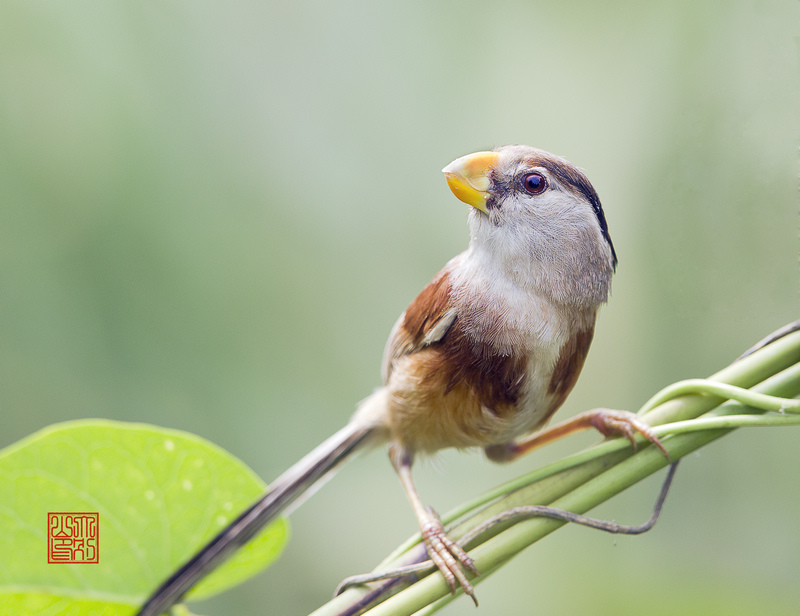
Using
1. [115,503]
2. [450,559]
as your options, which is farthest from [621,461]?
[115,503]

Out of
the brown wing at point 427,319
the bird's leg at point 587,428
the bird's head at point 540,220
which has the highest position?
the bird's head at point 540,220

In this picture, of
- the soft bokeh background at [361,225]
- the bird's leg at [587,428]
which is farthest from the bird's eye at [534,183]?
the bird's leg at [587,428]

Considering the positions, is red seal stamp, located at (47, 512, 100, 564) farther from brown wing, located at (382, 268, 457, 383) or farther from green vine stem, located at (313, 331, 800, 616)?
brown wing, located at (382, 268, 457, 383)

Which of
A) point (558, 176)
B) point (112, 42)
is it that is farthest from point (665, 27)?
point (112, 42)

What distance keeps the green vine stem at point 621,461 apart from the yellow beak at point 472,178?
269 millimetres

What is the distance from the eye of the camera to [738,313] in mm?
785

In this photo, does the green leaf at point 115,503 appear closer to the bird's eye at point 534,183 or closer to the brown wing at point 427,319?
the brown wing at point 427,319

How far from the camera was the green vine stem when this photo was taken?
0.55 metres

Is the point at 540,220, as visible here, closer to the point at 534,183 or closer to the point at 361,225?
the point at 534,183

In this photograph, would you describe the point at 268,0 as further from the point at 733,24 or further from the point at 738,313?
the point at 738,313

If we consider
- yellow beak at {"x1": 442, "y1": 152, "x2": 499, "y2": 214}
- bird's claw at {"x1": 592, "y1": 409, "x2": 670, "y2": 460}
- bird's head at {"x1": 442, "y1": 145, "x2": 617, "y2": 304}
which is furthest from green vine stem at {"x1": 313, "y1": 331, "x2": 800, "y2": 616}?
yellow beak at {"x1": 442, "y1": 152, "x2": 499, "y2": 214}

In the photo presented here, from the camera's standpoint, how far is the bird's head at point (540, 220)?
59 cm

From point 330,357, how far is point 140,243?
467 millimetres

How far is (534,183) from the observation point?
0.60m
